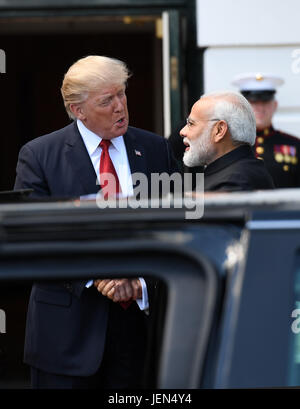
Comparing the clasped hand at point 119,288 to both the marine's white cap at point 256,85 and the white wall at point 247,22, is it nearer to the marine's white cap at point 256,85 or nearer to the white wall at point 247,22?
the marine's white cap at point 256,85

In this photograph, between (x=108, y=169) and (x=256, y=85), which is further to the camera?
(x=256, y=85)

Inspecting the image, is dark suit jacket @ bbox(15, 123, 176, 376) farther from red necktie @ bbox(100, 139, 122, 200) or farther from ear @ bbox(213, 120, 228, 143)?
ear @ bbox(213, 120, 228, 143)

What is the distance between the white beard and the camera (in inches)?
112

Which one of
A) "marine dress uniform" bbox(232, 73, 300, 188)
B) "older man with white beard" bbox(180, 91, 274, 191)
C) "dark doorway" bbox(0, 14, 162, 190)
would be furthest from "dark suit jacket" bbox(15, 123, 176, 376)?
"dark doorway" bbox(0, 14, 162, 190)

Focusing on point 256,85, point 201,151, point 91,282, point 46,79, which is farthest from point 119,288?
point 46,79

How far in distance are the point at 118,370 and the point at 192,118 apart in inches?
35.2

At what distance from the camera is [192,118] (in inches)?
116

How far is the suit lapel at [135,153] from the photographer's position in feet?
9.60

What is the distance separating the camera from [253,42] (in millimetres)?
5418

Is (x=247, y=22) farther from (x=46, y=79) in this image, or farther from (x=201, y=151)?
(x=46, y=79)

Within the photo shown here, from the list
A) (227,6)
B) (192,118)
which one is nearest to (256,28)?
(227,6)

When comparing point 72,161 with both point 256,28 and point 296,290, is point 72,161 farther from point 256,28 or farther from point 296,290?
point 256,28

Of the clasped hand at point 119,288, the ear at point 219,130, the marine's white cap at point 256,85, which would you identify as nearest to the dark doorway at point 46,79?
the marine's white cap at point 256,85

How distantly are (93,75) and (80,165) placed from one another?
32cm
